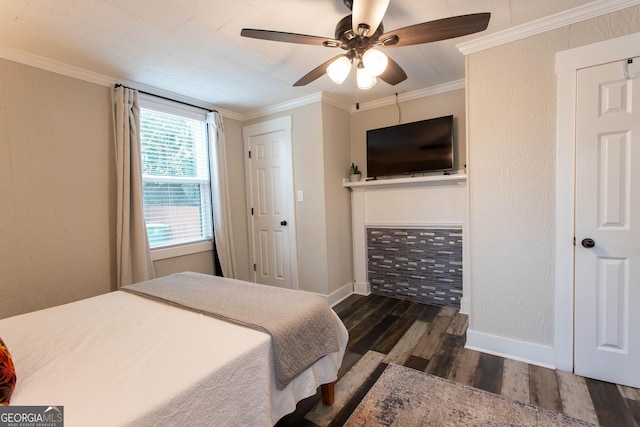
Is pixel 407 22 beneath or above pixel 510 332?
above

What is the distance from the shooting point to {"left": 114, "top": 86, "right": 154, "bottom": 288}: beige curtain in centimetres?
253

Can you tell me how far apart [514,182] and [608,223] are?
56cm

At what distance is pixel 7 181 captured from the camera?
2.05 metres

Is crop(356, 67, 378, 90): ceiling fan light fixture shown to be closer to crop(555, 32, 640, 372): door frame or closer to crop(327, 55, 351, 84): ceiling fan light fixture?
crop(327, 55, 351, 84): ceiling fan light fixture

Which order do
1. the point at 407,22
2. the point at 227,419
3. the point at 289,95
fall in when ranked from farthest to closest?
1. the point at 289,95
2. the point at 407,22
3. the point at 227,419

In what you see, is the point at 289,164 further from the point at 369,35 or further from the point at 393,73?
the point at 369,35

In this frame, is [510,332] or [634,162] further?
[510,332]

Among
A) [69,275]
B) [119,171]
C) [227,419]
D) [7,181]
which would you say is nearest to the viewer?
[227,419]

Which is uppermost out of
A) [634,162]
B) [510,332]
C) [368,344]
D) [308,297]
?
[634,162]

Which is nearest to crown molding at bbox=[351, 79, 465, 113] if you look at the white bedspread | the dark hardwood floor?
the dark hardwood floor

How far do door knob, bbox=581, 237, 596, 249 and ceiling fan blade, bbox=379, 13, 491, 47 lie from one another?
1.46m

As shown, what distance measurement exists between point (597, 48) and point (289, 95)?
8.04 feet

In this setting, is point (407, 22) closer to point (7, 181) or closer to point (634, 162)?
point (634, 162)

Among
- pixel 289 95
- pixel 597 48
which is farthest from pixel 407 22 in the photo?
pixel 289 95
